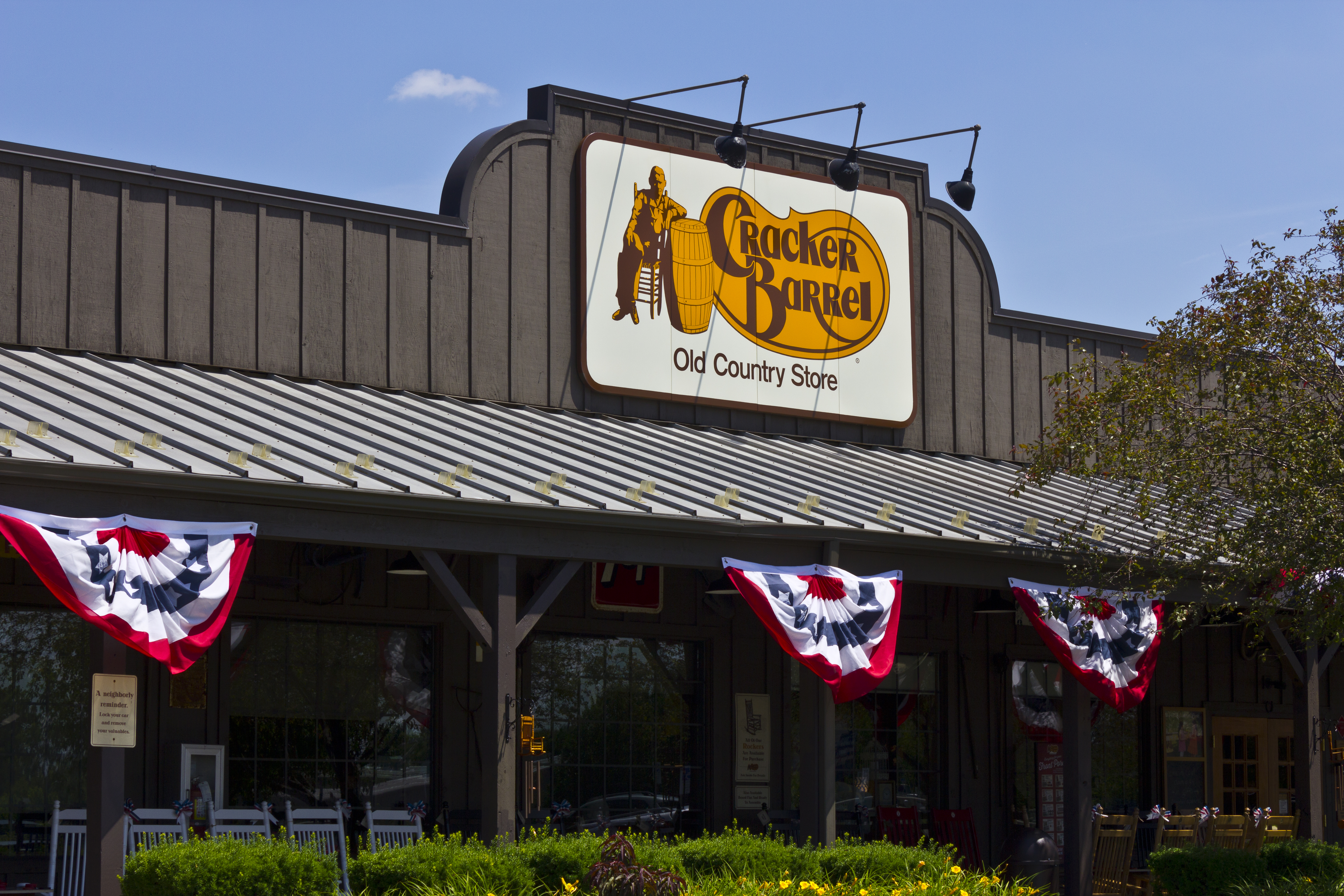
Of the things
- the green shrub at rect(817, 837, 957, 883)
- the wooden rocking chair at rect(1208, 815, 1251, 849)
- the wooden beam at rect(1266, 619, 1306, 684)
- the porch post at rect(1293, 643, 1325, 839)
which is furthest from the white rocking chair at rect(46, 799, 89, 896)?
the porch post at rect(1293, 643, 1325, 839)

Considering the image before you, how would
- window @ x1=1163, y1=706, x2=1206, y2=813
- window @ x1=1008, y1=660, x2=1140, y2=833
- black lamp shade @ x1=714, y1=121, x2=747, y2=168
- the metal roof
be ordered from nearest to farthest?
the metal roof < black lamp shade @ x1=714, y1=121, x2=747, y2=168 < window @ x1=1008, y1=660, x2=1140, y2=833 < window @ x1=1163, y1=706, x2=1206, y2=813

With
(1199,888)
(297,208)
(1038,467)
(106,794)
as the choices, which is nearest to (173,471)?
(106,794)

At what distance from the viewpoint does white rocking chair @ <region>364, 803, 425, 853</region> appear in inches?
505

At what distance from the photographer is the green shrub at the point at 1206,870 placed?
13.4 metres

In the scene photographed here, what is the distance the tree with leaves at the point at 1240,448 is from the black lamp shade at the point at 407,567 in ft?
17.8

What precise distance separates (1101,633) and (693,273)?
5230 mm

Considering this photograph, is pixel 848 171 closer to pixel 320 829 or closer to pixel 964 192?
pixel 964 192

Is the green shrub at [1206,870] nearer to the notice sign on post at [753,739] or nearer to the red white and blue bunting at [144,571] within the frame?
the notice sign on post at [753,739]

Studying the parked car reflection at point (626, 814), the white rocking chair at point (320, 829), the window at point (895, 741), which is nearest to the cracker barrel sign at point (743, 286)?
the window at point (895, 741)

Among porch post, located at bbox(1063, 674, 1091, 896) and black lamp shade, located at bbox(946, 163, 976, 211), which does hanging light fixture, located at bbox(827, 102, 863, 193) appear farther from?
porch post, located at bbox(1063, 674, 1091, 896)

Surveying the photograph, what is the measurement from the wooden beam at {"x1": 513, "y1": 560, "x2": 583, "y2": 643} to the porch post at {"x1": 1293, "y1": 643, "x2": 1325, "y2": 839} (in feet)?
24.8

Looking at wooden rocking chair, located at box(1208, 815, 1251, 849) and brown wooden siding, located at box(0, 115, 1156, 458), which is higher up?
brown wooden siding, located at box(0, 115, 1156, 458)

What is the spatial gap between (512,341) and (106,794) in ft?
21.0

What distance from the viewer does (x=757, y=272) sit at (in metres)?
16.6
